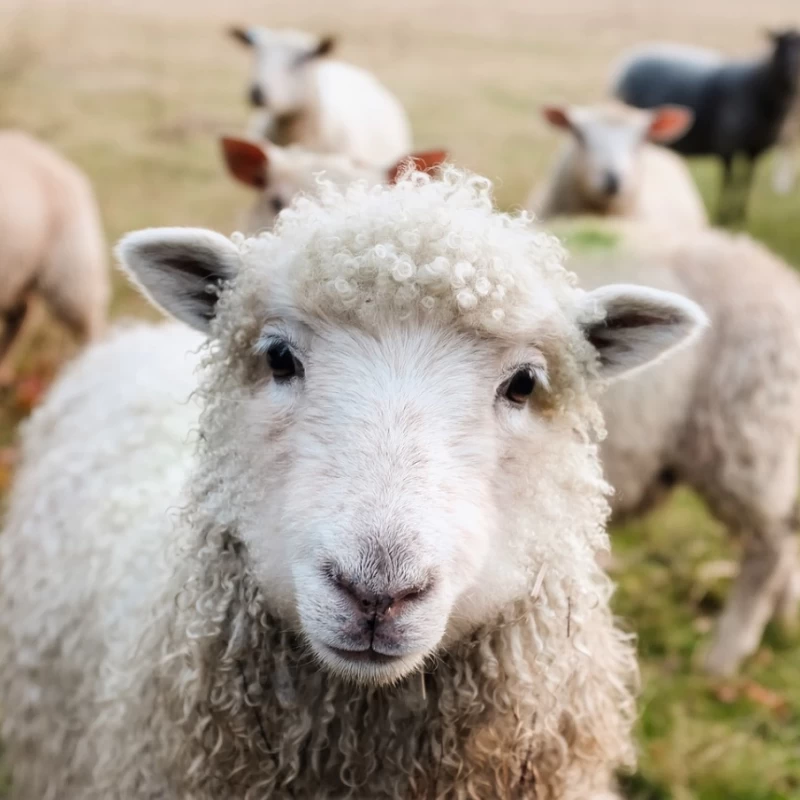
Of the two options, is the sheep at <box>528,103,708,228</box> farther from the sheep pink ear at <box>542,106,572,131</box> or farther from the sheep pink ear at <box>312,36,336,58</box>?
the sheep pink ear at <box>312,36,336,58</box>

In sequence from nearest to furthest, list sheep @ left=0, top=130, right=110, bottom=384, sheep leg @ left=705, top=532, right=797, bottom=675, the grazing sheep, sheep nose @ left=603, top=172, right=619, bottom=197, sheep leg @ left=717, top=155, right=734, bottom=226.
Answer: sheep leg @ left=705, top=532, right=797, bottom=675 < sheep @ left=0, top=130, right=110, bottom=384 < sheep nose @ left=603, top=172, right=619, bottom=197 < the grazing sheep < sheep leg @ left=717, top=155, right=734, bottom=226

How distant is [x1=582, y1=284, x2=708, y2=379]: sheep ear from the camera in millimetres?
1705

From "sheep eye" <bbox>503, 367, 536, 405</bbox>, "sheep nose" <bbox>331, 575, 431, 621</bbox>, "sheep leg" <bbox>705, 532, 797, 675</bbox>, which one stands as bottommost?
"sheep leg" <bbox>705, 532, 797, 675</bbox>

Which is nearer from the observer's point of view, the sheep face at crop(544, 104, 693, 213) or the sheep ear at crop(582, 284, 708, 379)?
the sheep ear at crop(582, 284, 708, 379)

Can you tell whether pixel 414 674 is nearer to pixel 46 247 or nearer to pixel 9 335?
pixel 46 247

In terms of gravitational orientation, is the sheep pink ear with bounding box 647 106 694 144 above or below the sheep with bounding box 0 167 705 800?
below

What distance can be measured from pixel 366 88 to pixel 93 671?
22.6 feet

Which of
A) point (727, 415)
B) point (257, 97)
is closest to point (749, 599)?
point (727, 415)

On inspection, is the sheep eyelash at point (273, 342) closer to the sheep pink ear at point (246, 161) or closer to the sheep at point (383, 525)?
the sheep at point (383, 525)

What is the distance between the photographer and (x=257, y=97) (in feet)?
20.3

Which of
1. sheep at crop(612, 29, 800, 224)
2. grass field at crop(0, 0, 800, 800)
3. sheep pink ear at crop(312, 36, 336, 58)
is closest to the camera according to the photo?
grass field at crop(0, 0, 800, 800)

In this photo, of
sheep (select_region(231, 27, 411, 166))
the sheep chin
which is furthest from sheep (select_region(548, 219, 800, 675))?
sheep (select_region(231, 27, 411, 166))

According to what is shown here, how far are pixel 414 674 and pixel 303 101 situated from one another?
548 centimetres

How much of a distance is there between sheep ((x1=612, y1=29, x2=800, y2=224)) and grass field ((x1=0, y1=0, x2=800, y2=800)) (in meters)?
0.75
